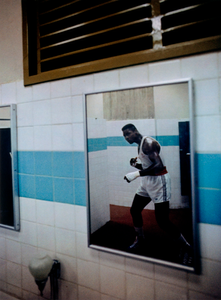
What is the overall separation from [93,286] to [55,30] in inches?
68.8

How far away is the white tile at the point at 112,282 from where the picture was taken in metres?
1.21

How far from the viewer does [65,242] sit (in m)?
1.39

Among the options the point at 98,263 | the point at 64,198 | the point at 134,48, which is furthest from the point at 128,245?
the point at 134,48

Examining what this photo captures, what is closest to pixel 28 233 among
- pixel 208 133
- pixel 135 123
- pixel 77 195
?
pixel 77 195

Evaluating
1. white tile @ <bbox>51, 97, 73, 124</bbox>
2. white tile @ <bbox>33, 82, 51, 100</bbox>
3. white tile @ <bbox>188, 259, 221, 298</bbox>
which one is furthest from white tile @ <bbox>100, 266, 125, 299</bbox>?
white tile @ <bbox>33, 82, 51, 100</bbox>

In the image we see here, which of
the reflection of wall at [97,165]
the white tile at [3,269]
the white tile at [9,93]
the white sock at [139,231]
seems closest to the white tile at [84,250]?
the reflection of wall at [97,165]

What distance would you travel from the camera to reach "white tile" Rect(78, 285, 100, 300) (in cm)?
129

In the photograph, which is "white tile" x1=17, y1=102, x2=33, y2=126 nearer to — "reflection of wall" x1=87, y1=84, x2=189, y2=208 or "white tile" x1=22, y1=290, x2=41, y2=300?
"reflection of wall" x1=87, y1=84, x2=189, y2=208

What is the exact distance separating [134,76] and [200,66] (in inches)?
13.8

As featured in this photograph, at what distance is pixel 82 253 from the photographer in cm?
133

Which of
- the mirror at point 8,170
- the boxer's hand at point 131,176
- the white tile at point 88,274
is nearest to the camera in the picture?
the boxer's hand at point 131,176

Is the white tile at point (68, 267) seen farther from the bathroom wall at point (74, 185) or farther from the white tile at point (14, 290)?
the white tile at point (14, 290)

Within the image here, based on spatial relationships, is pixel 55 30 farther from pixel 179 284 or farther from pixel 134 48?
pixel 179 284

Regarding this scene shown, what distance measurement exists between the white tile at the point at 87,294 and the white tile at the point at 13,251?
0.57 m
